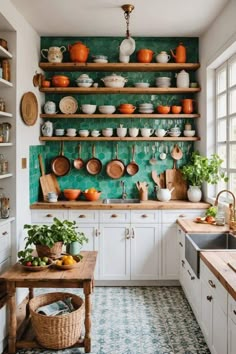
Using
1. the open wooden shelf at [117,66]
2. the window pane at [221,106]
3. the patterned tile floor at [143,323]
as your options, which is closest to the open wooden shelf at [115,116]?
the window pane at [221,106]

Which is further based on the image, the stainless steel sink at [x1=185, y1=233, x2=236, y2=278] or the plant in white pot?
the plant in white pot

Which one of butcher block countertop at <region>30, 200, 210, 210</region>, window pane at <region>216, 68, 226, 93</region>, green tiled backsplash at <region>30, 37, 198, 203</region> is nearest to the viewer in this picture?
window pane at <region>216, 68, 226, 93</region>

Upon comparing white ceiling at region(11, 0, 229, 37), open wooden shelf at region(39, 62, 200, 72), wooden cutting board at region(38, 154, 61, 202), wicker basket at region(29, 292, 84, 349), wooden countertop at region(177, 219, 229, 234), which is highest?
white ceiling at region(11, 0, 229, 37)

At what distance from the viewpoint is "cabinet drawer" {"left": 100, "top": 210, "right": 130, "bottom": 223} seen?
463cm

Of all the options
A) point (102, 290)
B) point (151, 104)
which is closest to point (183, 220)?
point (102, 290)

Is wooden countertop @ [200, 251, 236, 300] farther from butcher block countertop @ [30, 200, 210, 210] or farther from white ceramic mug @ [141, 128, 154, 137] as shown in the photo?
white ceramic mug @ [141, 128, 154, 137]

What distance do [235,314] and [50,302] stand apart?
5.79ft

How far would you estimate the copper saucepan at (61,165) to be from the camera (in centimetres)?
516

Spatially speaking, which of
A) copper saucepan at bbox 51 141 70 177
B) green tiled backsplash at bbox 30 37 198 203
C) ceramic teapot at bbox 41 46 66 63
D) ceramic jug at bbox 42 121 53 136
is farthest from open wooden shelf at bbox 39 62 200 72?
copper saucepan at bbox 51 141 70 177

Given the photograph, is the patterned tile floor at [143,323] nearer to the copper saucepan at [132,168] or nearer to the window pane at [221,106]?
the copper saucepan at [132,168]

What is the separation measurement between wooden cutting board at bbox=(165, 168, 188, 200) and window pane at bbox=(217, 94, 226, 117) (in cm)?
92

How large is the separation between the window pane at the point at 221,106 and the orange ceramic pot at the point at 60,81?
1.79m

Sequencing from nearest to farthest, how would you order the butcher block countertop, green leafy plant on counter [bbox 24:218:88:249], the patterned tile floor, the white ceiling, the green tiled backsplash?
the patterned tile floor → green leafy plant on counter [bbox 24:218:88:249] → the white ceiling → the butcher block countertop → the green tiled backsplash

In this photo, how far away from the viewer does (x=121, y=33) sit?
Result: 4840 millimetres
